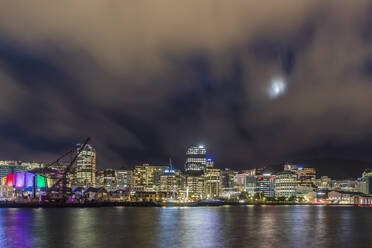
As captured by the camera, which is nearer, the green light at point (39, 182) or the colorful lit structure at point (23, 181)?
the colorful lit structure at point (23, 181)

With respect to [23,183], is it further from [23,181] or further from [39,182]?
[39,182]

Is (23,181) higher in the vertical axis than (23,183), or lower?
higher

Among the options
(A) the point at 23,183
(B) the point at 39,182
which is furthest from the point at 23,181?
(B) the point at 39,182

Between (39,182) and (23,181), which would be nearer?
(23,181)

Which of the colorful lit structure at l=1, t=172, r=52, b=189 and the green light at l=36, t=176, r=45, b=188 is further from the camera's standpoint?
the green light at l=36, t=176, r=45, b=188

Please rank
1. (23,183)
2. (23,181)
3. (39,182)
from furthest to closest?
(39,182) < (23,181) < (23,183)

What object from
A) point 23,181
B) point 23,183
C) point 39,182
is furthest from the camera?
point 39,182

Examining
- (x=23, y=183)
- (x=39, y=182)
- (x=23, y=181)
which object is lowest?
(x=23, y=183)

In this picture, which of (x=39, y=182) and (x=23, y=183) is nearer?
(x=23, y=183)

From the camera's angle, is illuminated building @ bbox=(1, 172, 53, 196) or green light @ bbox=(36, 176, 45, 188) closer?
illuminated building @ bbox=(1, 172, 53, 196)

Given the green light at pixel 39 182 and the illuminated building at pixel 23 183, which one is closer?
the illuminated building at pixel 23 183

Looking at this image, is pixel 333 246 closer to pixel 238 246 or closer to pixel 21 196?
pixel 238 246

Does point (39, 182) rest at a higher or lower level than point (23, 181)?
lower

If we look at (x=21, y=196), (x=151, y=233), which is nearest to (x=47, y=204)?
(x=21, y=196)
